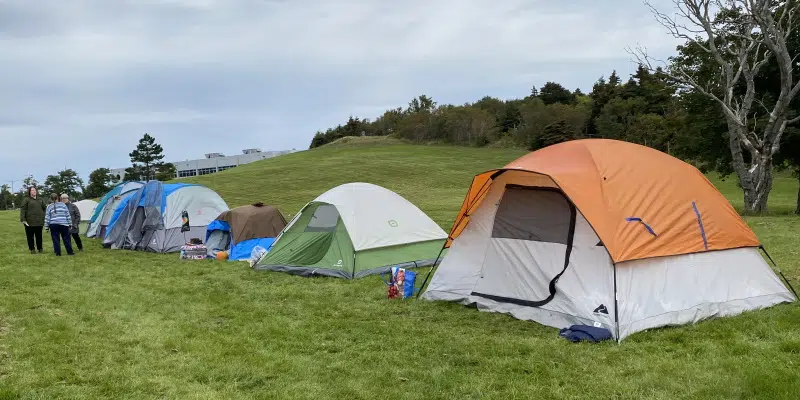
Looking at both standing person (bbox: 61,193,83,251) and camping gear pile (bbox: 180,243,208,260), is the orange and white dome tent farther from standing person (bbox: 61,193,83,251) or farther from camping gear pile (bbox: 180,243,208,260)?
standing person (bbox: 61,193,83,251)

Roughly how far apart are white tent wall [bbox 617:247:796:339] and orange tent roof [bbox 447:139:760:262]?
0.47 feet

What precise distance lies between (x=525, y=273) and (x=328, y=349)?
256 centimetres

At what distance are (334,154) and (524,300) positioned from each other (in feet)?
180

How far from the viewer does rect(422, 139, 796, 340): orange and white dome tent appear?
6.03 m

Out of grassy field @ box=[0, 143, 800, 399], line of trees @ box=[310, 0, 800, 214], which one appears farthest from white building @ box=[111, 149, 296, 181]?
grassy field @ box=[0, 143, 800, 399]

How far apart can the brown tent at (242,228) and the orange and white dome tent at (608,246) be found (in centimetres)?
641

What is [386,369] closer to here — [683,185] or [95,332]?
[95,332]

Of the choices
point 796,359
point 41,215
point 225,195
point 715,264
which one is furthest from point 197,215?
point 225,195

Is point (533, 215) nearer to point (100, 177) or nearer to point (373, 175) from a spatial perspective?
point (373, 175)

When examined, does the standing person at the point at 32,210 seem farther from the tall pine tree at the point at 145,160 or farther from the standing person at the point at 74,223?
the tall pine tree at the point at 145,160

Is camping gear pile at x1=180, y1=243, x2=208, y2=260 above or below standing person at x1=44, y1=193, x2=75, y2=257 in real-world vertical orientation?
below

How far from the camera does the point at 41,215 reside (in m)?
13.5

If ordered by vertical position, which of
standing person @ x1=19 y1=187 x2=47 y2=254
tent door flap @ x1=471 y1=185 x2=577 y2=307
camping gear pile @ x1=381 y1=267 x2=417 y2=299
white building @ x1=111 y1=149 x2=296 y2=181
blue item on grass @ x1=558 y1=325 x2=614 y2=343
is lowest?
blue item on grass @ x1=558 y1=325 x2=614 y2=343

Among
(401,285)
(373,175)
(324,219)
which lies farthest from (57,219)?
(373,175)
